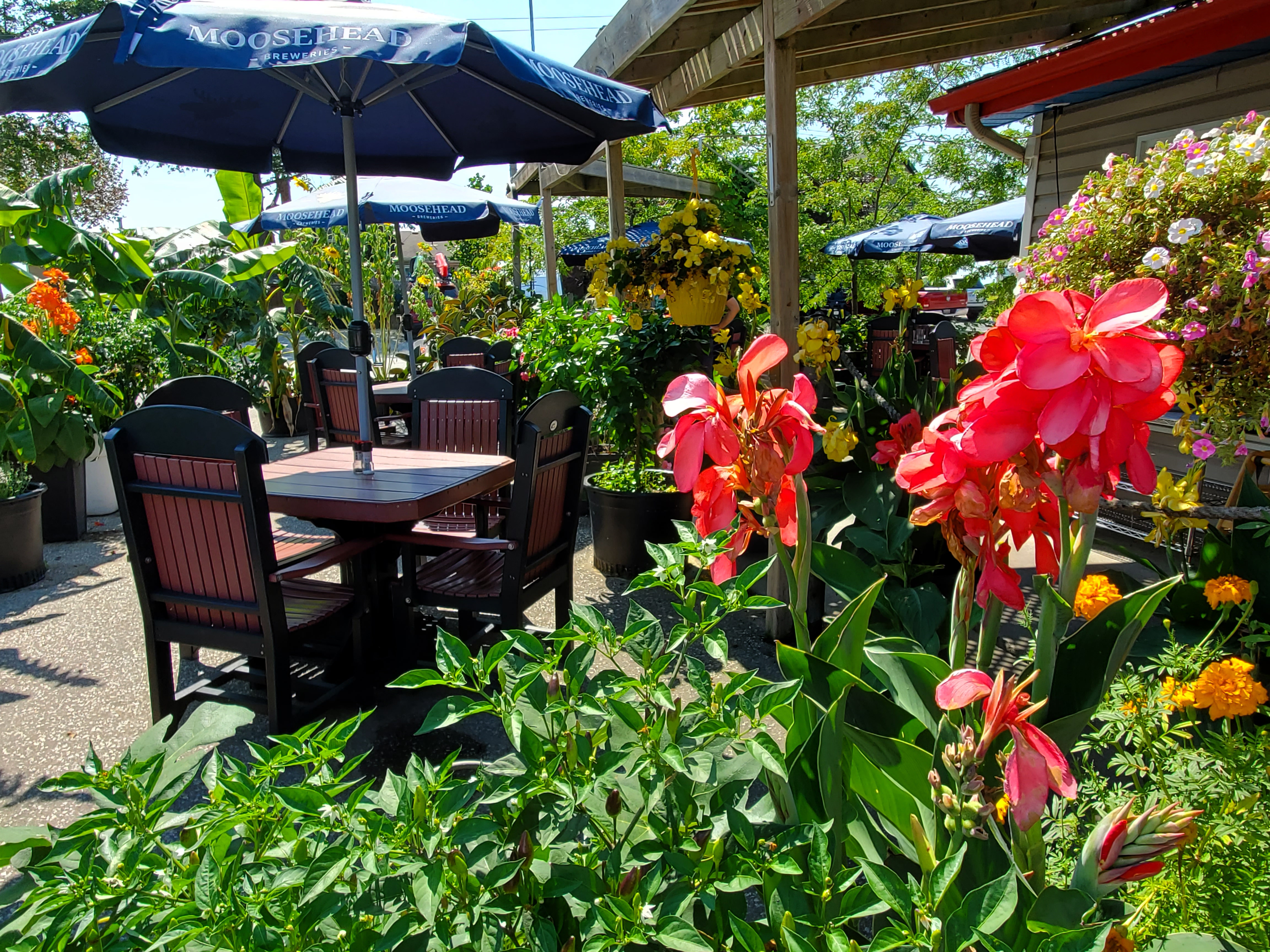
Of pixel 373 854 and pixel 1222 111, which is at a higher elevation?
pixel 1222 111

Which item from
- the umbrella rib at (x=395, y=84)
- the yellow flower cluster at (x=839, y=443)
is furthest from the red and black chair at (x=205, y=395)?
the yellow flower cluster at (x=839, y=443)

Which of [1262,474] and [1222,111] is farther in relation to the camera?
[1222,111]

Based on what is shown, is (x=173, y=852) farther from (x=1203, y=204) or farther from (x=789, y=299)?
(x=789, y=299)

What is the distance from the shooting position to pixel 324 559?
8.98 ft

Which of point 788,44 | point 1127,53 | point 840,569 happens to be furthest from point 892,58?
point 840,569

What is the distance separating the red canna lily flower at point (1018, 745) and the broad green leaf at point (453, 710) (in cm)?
47

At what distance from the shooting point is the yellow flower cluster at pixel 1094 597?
1565mm

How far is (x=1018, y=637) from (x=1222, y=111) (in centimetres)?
396

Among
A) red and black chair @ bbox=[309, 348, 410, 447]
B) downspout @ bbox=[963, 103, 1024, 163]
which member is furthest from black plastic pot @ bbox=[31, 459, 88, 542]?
downspout @ bbox=[963, 103, 1024, 163]

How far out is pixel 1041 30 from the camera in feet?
17.4

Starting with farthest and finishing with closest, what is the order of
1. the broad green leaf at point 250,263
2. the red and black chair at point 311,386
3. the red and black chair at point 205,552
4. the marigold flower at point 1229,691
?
1. the broad green leaf at point 250,263
2. the red and black chair at point 311,386
3. the red and black chair at point 205,552
4. the marigold flower at point 1229,691

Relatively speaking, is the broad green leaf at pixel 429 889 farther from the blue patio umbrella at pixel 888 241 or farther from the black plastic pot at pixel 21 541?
the blue patio umbrella at pixel 888 241

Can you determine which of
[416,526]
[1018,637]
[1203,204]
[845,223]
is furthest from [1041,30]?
[845,223]

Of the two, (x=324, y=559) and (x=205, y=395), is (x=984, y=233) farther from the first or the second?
(x=324, y=559)
